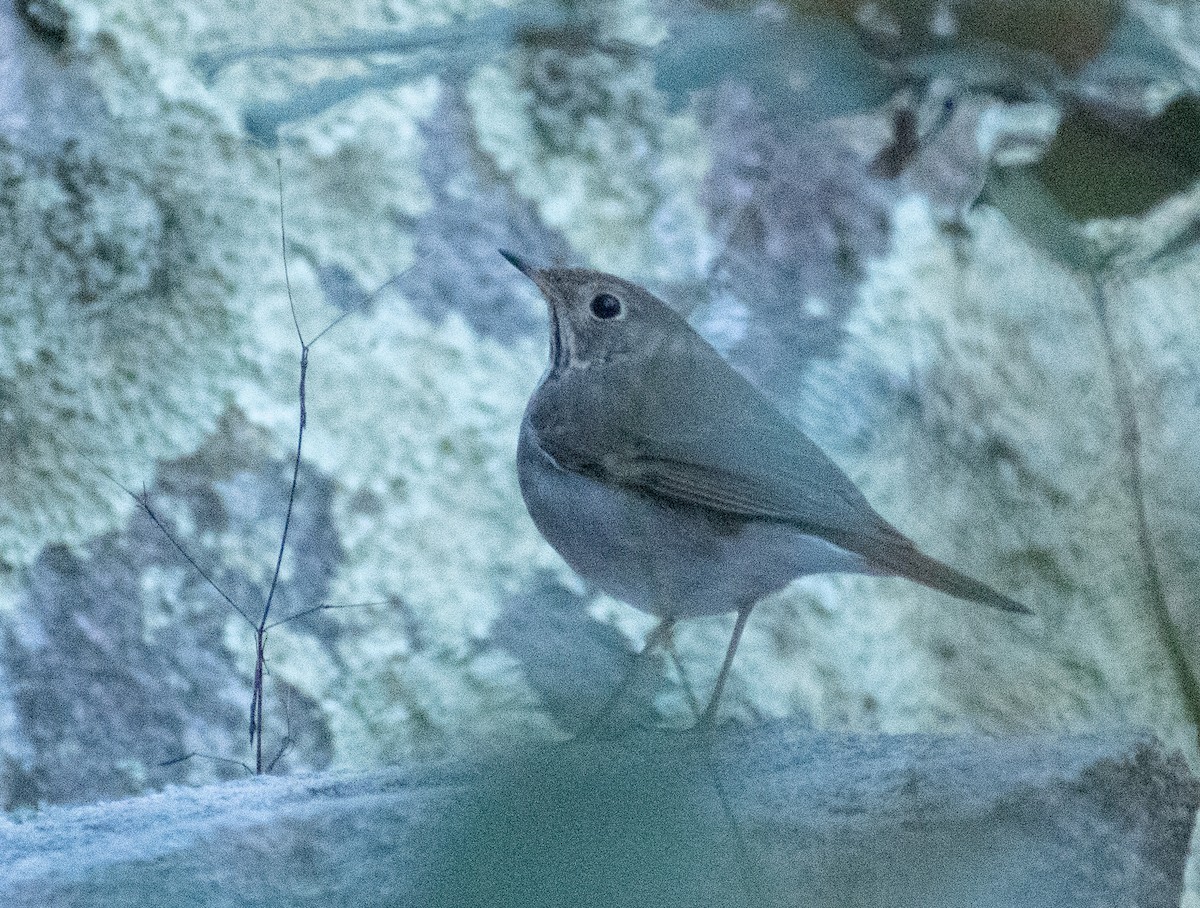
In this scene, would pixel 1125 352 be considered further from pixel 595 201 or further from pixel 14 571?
pixel 14 571

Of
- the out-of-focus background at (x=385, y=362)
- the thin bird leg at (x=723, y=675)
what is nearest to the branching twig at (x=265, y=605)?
the out-of-focus background at (x=385, y=362)

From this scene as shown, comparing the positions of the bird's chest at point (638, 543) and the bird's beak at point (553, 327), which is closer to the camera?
the bird's chest at point (638, 543)

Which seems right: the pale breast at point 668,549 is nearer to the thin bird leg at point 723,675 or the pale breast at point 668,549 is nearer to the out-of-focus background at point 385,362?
the thin bird leg at point 723,675

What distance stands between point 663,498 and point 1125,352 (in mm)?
892

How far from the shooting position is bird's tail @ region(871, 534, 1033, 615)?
2232 mm

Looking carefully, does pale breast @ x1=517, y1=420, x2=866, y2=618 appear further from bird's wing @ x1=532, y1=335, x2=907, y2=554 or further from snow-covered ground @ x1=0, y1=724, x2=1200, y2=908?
snow-covered ground @ x1=0, y1=724, x2=1200, y2=908

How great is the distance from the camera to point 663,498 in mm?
2768

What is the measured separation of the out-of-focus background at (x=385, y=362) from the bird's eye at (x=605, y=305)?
608mm

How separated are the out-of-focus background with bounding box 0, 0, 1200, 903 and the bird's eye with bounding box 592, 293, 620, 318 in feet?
2.00

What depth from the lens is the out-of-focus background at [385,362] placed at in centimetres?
405

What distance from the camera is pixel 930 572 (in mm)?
2363

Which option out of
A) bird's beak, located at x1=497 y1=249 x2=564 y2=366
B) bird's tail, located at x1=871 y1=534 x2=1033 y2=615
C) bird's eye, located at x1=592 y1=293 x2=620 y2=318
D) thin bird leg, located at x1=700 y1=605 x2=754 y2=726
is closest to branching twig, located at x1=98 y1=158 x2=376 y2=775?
bird's beak, located at x1=497 y1=249 x2=564 y2=366

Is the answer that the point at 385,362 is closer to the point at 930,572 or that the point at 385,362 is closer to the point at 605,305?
the point at 605,305

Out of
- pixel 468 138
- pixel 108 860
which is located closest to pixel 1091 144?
pixel 108 860
